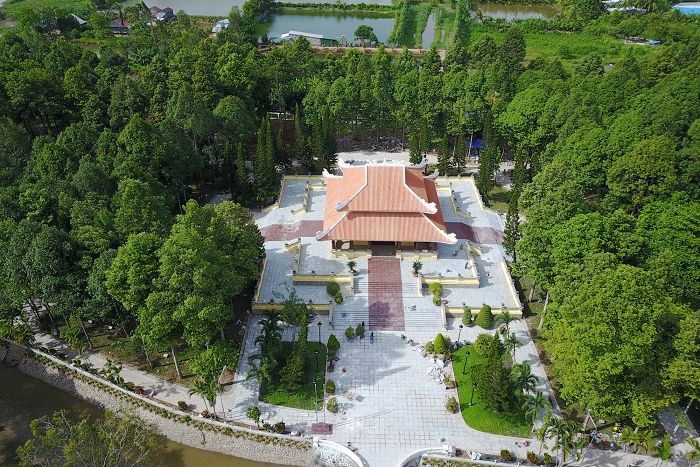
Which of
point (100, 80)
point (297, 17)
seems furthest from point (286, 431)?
point (297, 17)

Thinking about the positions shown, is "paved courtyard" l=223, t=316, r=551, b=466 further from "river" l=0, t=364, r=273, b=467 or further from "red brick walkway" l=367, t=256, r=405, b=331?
"river" l=0, t=364, r=273, b=467

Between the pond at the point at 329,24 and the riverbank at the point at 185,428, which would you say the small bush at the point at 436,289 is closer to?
the riverbank at the point at 185,428

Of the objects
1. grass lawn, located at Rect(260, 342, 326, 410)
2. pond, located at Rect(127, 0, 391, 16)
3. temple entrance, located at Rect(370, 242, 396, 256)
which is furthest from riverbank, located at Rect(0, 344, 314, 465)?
pond, located at Rect(127, 0, 391, 16)

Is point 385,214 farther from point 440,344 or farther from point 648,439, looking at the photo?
point 648,439

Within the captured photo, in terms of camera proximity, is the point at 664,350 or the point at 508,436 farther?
the point at 508,436

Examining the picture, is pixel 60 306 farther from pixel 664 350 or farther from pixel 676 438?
pixel 676 438

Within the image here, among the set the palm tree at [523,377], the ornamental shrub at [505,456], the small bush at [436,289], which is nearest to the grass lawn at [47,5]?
the small bush at [436,289]

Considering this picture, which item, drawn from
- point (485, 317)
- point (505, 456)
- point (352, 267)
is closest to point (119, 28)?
point (352, 267)

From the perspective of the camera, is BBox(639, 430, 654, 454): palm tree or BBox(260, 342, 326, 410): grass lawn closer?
BBox(639, 430, 654, 454): palm tree
